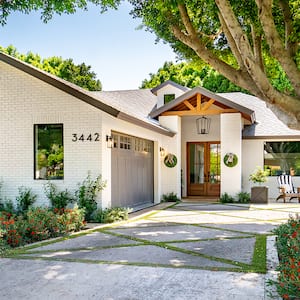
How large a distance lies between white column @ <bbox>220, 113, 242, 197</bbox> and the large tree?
15.1 feet

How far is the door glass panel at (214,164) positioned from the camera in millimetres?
18453

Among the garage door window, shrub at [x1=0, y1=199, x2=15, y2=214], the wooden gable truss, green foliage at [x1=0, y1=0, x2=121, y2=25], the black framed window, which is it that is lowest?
shrub at [x1=0, y1=199, x2=15, y2=214]

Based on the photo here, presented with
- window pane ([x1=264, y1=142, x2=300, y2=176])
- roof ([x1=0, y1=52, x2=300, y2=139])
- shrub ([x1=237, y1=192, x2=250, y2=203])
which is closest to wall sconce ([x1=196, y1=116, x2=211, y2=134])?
roof ([x1=0, y1=52, x2=300, y2=139])

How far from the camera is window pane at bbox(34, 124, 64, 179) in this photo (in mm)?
10836

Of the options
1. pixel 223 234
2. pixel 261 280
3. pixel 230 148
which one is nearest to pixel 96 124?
pixel 223 234

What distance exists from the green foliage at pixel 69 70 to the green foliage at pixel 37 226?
2624 cm

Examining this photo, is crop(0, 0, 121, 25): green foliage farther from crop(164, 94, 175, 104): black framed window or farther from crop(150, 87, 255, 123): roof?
crop(164, 94, 175, 104): black framed window

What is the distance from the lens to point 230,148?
1641 centimetres

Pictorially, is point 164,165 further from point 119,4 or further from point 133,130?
point 119,4

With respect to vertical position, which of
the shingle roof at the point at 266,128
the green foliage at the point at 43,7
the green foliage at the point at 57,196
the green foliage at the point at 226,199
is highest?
the green foliage at the point at 43,7

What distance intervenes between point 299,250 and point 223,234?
3.64 m

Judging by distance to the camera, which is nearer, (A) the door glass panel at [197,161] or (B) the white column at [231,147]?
(B) the white column at [231,147]

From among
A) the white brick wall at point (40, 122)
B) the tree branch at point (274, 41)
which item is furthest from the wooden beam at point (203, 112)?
the tree branch at point (274, 41)

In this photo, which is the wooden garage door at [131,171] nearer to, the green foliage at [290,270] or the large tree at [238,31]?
the large tree at [238,31]
